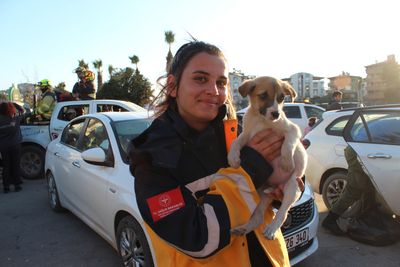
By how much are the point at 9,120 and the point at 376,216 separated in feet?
26.0

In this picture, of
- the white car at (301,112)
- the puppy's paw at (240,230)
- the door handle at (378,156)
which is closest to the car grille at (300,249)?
the door handle at (378,156)

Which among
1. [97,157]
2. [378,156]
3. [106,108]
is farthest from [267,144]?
[106,108]

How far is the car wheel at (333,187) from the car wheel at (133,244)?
3726 mm

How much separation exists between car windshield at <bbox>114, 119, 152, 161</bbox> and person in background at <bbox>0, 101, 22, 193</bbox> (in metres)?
5.11

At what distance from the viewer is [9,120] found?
8.28m

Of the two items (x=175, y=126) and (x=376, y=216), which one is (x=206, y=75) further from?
(x=376, y=216)

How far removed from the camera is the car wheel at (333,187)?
18.6ft

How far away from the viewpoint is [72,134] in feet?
19.0

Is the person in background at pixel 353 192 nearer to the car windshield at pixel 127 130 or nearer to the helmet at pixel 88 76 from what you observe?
the car windshield at pixel 127 130

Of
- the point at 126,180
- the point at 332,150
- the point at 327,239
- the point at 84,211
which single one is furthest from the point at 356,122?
the point at 84,211

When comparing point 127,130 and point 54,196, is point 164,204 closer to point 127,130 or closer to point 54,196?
point 127,130

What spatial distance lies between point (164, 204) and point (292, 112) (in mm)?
12946

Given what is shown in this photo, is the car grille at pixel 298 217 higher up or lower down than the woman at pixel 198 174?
lower down

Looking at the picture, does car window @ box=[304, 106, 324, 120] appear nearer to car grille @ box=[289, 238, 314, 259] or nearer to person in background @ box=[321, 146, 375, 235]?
person in background @ box=[321, 146, 375, 235]
